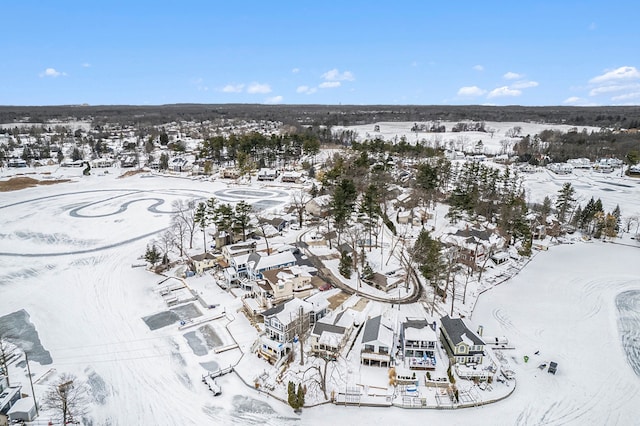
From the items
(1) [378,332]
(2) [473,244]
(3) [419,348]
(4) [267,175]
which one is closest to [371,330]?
(1) [378,332]

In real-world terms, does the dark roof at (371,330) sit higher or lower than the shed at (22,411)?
higher

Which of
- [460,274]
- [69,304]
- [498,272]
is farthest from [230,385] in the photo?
[498,272]

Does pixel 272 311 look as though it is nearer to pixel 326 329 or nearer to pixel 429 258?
pixel 326 329

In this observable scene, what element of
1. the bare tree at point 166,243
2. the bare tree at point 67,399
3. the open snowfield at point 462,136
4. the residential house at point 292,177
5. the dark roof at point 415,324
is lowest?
the bare tree at point 67,399

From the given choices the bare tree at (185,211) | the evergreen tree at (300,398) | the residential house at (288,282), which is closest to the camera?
the evergreen tree at (300,398)

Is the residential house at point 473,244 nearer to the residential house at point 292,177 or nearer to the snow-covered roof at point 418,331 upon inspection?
the snow-covered roof at point 418,331

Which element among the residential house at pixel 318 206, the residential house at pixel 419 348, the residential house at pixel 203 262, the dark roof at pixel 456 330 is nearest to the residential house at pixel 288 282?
the residential house at pixel 203 262

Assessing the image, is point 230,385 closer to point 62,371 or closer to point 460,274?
point 62,371
